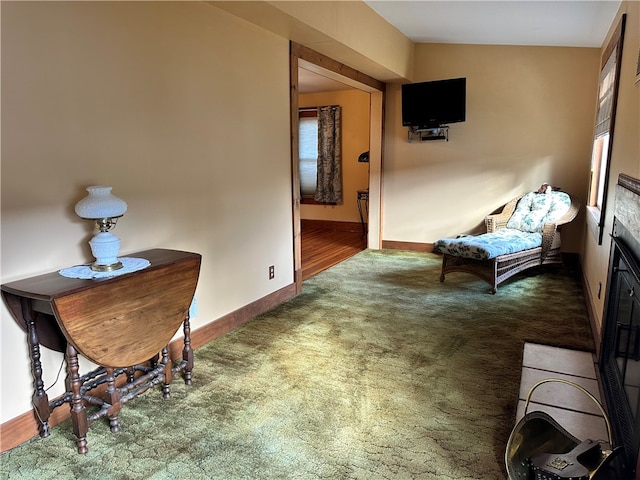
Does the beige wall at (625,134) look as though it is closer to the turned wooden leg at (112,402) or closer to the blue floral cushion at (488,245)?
the blue floral cushion at (488,245)

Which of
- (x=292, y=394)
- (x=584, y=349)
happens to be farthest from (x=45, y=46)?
(x=584, y=349)

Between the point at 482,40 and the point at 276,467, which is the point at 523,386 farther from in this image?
the point at 482,40

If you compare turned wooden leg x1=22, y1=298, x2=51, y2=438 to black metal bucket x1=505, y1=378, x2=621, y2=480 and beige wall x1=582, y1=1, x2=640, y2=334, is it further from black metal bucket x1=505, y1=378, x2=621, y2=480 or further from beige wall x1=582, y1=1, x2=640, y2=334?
beige wall x1=582, y1=1, x2=640, y2=334

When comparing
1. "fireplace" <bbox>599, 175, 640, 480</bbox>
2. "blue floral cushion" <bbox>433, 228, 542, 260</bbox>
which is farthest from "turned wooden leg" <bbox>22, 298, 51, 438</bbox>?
"blue floral cushion" <bbox>433, 228, 542, 260</bbox>

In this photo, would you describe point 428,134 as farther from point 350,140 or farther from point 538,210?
point 350,140

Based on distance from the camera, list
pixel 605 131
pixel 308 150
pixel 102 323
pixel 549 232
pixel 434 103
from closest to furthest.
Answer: pixel 102 323, pixel 605 131, pixel 549 232, pixel 434 103, pixel 308 150

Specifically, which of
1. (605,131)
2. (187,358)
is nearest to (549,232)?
(605,131)

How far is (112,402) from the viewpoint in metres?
1.98

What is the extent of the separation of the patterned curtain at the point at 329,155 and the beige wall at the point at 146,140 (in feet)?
11.6

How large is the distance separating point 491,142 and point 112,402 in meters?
4.62

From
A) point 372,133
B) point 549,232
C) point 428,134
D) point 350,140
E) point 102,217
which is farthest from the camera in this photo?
point 350,140

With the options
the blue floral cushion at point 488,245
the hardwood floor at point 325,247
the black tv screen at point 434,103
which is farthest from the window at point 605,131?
the hardwood floor at point 325,247

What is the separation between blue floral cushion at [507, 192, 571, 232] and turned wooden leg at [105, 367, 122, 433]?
4002 millimetres

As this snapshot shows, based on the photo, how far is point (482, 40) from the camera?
482 cm
